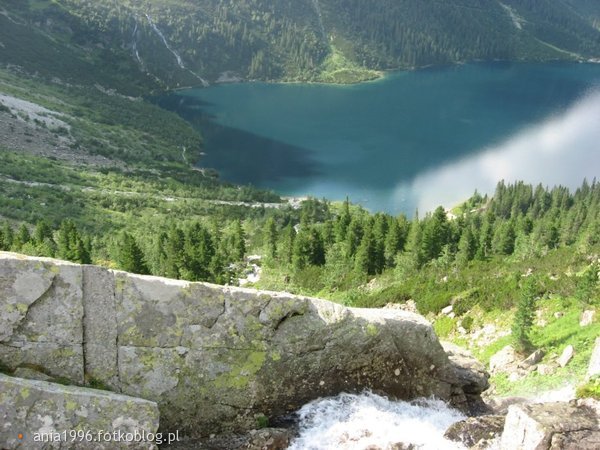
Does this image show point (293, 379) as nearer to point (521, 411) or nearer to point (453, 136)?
point (521, 411)

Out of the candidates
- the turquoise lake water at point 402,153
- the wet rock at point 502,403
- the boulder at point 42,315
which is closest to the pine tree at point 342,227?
the turquoise lake water at point 402,153

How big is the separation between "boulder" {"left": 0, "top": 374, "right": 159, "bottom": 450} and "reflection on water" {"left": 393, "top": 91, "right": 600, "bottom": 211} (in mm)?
119879

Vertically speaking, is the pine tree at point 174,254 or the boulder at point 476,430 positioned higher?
the boulder at point 476,430

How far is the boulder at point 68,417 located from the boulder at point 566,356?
14531 mm

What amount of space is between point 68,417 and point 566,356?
1636 cm

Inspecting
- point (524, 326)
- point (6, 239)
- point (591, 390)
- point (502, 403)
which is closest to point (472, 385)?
point (502, 403)

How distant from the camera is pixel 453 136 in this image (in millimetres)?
171375

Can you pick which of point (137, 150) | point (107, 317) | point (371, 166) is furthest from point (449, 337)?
point (137, 150)

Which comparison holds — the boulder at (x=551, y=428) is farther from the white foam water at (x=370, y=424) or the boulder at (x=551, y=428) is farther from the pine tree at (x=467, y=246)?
the pine tree at (x=467, y=246)

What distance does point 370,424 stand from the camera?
11367 mm

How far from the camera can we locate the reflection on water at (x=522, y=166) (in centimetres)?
13625

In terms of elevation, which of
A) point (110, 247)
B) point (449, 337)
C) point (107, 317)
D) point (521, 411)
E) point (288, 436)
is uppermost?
point (107, 317)

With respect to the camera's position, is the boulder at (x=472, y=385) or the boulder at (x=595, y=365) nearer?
the boulder at (x=595, y=365)

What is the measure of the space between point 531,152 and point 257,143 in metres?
87.3
